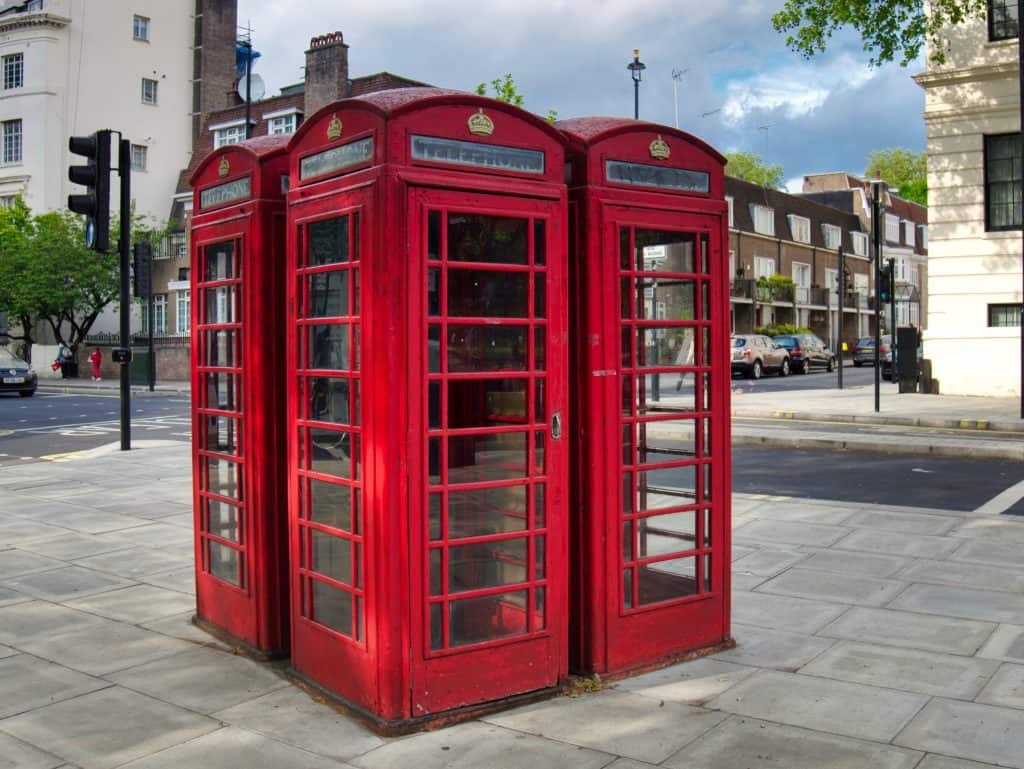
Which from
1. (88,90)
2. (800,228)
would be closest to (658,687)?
(88,90)

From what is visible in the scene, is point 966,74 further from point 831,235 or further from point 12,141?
point 831,235

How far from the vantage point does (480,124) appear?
4.37 m

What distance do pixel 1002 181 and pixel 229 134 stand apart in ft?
119

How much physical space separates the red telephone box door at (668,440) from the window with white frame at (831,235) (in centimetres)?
6261

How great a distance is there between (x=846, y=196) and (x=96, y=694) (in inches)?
2961

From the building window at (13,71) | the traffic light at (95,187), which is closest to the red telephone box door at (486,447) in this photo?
the traffic light at (95,187)

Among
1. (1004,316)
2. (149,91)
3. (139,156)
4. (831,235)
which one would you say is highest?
(149,91)

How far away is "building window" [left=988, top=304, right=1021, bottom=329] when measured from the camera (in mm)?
22875

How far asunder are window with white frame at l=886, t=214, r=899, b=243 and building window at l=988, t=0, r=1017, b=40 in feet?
169

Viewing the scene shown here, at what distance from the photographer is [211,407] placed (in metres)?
5.67

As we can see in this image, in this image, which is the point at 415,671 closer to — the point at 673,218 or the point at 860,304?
the point at 673,218

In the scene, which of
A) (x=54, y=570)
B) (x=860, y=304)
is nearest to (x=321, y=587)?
(x=54, y=570)

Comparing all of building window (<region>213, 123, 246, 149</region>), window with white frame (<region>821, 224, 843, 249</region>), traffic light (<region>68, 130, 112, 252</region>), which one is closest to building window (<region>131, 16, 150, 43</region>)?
building window (<region>213, 123, 246, 149</region>)

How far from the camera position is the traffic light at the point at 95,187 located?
11359 millimetres
